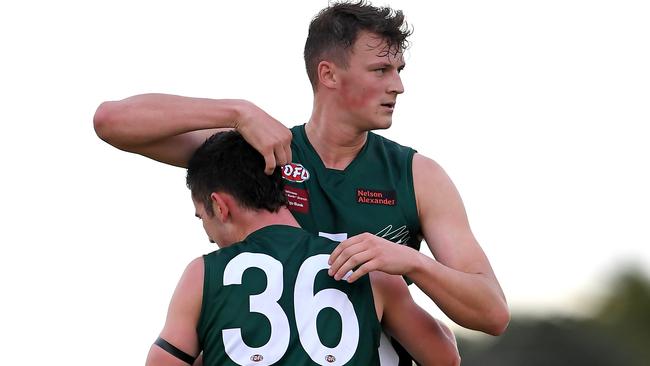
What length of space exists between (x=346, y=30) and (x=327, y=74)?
239 mm

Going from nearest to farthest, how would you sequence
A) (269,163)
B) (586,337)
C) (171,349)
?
(171,349) < (269,163) < (586,337)

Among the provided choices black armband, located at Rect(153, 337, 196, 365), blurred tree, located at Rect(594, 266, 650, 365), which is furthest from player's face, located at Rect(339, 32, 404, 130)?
blurred tree, located at Rect(594, 266, 650, 365)

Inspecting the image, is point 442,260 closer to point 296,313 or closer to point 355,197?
point 355,197

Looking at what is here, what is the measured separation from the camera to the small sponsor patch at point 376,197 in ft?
25.4

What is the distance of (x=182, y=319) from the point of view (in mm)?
6738

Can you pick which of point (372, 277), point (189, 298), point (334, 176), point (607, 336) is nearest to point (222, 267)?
point (189, 298)

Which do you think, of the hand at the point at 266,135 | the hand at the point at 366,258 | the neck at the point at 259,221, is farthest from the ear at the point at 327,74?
the hand at the point at 366,258

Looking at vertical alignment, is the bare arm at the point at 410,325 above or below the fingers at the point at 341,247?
below

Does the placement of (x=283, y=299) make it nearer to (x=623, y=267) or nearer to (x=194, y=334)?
(x=194, y=334)

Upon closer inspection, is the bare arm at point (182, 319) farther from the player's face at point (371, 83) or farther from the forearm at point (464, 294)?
the player's face at point (371, 83)

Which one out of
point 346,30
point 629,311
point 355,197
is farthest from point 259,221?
point 629,311

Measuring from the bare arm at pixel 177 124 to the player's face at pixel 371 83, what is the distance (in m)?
0.56

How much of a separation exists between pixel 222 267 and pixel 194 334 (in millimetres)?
309

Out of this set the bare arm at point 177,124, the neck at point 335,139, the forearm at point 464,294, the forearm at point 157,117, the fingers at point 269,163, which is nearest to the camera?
the forearm at point 464,294
